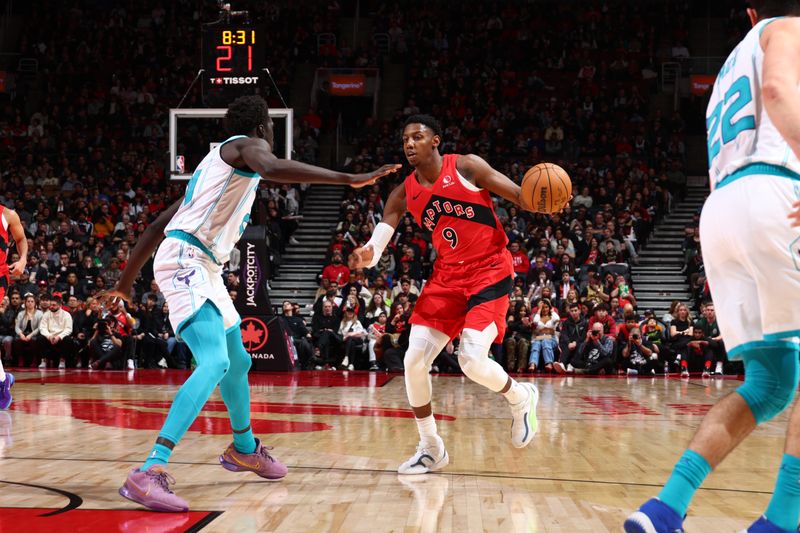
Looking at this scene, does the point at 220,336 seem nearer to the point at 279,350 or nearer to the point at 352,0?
the point at 279,350

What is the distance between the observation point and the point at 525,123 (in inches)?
850

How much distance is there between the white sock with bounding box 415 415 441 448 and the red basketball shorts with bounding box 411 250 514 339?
52cm

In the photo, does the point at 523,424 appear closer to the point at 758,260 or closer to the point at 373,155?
the point at 758,260

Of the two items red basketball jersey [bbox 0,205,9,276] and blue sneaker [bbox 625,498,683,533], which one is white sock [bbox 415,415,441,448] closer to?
blue sneaker [bbox 625,498,683,533]

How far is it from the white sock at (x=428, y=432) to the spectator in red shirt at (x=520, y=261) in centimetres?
1069

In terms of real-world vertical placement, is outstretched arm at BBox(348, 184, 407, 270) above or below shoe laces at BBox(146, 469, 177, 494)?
above

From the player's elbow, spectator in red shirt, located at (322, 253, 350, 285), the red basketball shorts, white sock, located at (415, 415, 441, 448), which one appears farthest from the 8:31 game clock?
the player's elbow

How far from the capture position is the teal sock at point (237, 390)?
4.36m

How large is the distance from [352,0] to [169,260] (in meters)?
22.9

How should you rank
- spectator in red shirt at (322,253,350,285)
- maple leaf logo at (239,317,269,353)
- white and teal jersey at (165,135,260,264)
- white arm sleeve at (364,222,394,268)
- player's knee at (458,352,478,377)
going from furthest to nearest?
spectator in red shirt at (322,253,350,285), maple leaf logo at (239,317,269,353), white arm sleeve at (364,222,394,268), player's knee at (458,352,478,377), white and teal jersey at (165,135,260,264)

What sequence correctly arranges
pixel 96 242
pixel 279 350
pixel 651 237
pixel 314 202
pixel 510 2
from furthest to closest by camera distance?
1. pixel 510 2
2. pixel 314 202
3. pixel 651 237
4. pixel 96 242
5. pixel 279 350

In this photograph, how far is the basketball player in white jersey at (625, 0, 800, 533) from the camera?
2578 millimetres

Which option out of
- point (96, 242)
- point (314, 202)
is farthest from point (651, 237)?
point (96, 242)

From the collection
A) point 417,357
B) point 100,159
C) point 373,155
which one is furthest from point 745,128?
point 100,159
